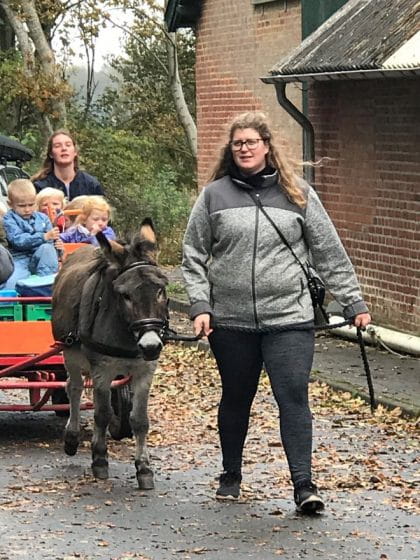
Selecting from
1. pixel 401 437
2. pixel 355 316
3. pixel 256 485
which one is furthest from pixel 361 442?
pixel 355 316

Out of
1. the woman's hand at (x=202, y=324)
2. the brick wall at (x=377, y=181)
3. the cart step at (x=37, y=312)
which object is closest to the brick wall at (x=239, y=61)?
the brick wall at (x=377, y=181)

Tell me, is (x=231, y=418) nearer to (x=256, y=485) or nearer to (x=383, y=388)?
(x=256, y=485)

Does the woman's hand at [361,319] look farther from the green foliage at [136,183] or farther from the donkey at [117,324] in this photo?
the green foliage at [136,183]

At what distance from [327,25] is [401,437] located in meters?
7.40

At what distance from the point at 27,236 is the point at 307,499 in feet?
11.4

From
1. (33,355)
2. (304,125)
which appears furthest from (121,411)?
(304,125)

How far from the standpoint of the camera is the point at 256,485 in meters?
9.55

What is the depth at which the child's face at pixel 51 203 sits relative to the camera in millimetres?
11570

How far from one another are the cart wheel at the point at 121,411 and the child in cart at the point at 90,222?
103 cm

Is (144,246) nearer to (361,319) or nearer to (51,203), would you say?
(361,319)

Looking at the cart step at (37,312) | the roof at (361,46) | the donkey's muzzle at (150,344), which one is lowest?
the cart step at (37,312)

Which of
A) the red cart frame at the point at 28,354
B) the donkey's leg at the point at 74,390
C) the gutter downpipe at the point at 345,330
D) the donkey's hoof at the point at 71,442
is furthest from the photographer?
the gutter downpipe at the point at 345,330

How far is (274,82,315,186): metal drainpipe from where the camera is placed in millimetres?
17812

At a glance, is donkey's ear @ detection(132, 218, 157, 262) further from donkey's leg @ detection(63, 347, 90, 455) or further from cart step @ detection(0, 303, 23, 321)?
cart step @ detection(0, 303, 23, 321)
